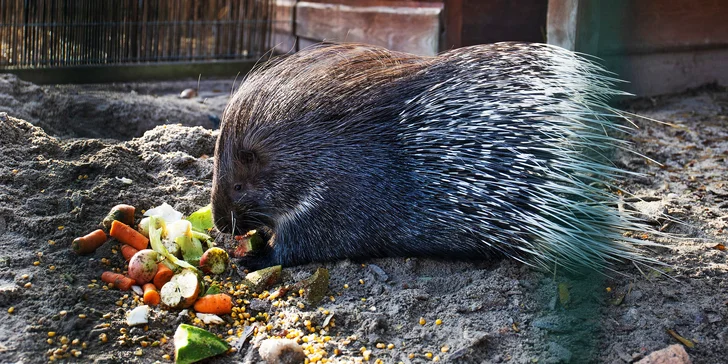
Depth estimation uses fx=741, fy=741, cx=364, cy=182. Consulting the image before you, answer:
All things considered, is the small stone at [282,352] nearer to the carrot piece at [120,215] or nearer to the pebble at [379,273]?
the pebble at [379,273]

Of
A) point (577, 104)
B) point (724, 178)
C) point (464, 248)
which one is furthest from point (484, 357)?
point (724, 178)

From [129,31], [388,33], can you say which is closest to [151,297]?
[388,33]

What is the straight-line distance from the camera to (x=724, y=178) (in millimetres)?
3426

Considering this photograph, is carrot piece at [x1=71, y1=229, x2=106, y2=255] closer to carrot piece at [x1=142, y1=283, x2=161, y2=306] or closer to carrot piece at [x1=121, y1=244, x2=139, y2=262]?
carrot piece at [x1=121, y1=244, x2=139, y2=262]

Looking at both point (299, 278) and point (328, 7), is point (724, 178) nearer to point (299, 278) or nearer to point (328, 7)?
point (299, 278)

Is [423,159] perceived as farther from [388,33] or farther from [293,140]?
[388,33]

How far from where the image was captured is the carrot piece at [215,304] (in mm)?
2295

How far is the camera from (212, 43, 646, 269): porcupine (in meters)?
2.48

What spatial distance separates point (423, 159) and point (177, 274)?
3.06 feet

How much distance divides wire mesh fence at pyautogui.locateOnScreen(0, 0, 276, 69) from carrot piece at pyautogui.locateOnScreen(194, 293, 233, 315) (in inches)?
122

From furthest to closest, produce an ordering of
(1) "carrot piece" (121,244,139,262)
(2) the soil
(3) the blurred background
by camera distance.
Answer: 1. (3) the blurred background
2. (1) "carrot piece" (121,244,139,262)
3. (2) the soil

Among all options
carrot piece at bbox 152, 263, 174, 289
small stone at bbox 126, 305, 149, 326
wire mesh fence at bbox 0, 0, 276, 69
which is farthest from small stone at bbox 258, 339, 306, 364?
wire mesh fence at bbox 0, 0, 276, 69

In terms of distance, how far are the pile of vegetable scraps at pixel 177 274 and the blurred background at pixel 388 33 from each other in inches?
83.4

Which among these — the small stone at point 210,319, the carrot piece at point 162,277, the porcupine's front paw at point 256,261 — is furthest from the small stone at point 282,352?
the porcupine's front paw at point 256,261
